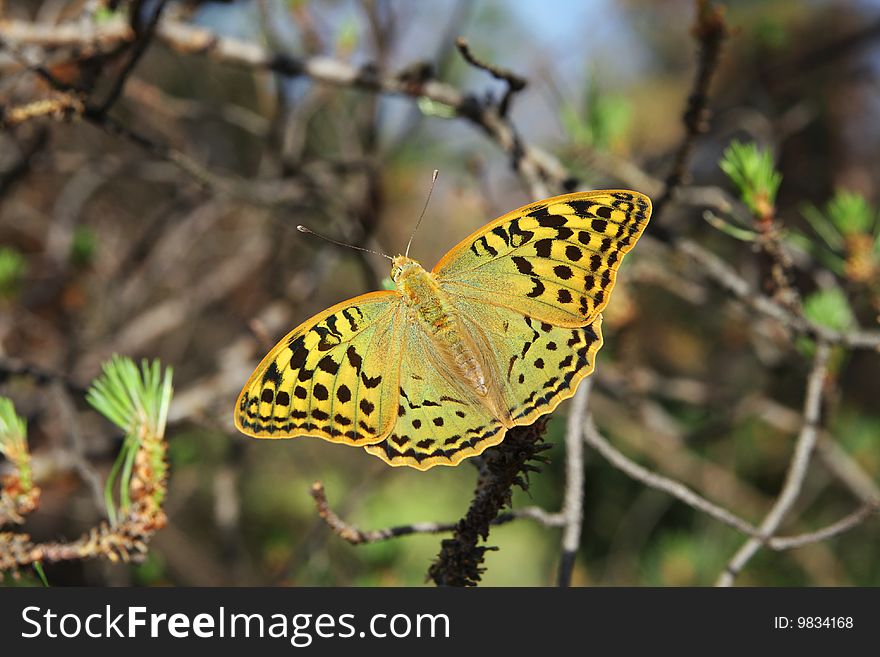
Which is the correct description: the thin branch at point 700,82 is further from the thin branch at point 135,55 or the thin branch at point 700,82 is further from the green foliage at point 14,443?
the green foliage at point 14,443

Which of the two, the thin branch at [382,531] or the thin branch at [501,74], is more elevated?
the thin branch at [501,74]

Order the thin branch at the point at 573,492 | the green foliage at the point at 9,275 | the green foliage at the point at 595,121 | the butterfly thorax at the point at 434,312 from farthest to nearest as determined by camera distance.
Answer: the green foliage at the point at 9,275
the green foliage at the point at 595,121
the butterfly thorax at the point at 434,312
the thin branch at the point at 573,492

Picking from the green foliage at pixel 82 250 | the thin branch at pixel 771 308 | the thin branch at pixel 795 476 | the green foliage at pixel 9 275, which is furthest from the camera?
the green foliage at pixel 82 250

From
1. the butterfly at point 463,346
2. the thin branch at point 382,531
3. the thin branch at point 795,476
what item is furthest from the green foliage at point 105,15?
the thin branch at point 795,476

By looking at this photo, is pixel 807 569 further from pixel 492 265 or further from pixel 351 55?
pixel 351 55

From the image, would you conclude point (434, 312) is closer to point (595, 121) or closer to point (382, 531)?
point (382, 531)

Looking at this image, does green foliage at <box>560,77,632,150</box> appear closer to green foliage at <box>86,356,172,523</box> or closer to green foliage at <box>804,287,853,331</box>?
green foliage at <box>804,287,853,331</box>

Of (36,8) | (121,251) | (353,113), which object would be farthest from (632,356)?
(36,8)
